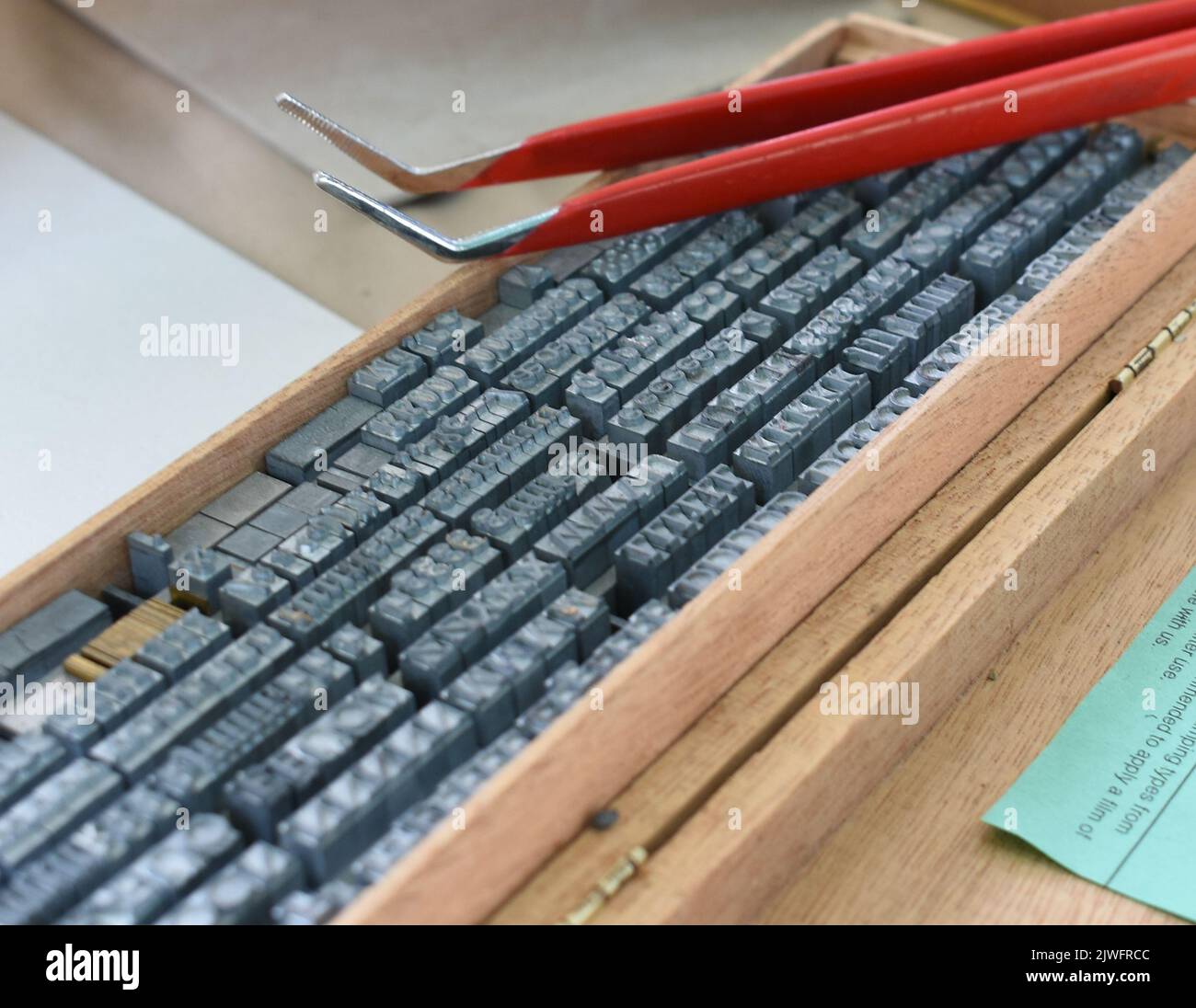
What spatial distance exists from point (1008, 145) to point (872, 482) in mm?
389

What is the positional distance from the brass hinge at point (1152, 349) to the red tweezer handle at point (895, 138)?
0.15 metres

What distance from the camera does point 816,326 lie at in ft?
2.80

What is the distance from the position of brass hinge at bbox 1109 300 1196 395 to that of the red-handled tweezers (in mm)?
152

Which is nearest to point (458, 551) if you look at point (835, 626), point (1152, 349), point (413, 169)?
point (835, 626)

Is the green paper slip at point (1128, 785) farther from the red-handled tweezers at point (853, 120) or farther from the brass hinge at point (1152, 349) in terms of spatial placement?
the red-handled tweezers at point (853, 120)

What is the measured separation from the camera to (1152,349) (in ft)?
2.89

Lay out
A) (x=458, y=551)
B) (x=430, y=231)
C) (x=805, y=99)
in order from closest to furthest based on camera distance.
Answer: (x=458, y=551), (x=430, y=231), (x=805, y=99)

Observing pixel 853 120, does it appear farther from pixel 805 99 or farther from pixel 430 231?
pixel 430 231

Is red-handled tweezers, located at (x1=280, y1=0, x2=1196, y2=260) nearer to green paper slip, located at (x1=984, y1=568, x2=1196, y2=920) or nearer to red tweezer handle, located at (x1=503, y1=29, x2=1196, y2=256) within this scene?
red tweezer handle, located at (x1=503, y1=29, x2=1196, y2=256)

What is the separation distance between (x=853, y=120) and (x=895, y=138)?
0.09ft

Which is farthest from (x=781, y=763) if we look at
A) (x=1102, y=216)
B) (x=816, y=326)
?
(x=1102, y=216)

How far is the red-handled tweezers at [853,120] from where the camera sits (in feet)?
2.96

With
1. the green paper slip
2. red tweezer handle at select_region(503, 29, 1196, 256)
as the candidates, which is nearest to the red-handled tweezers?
red tweezer handle at select_region(503, 29, 1196, 256)

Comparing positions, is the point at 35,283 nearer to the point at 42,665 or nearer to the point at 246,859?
the point at 42,665
